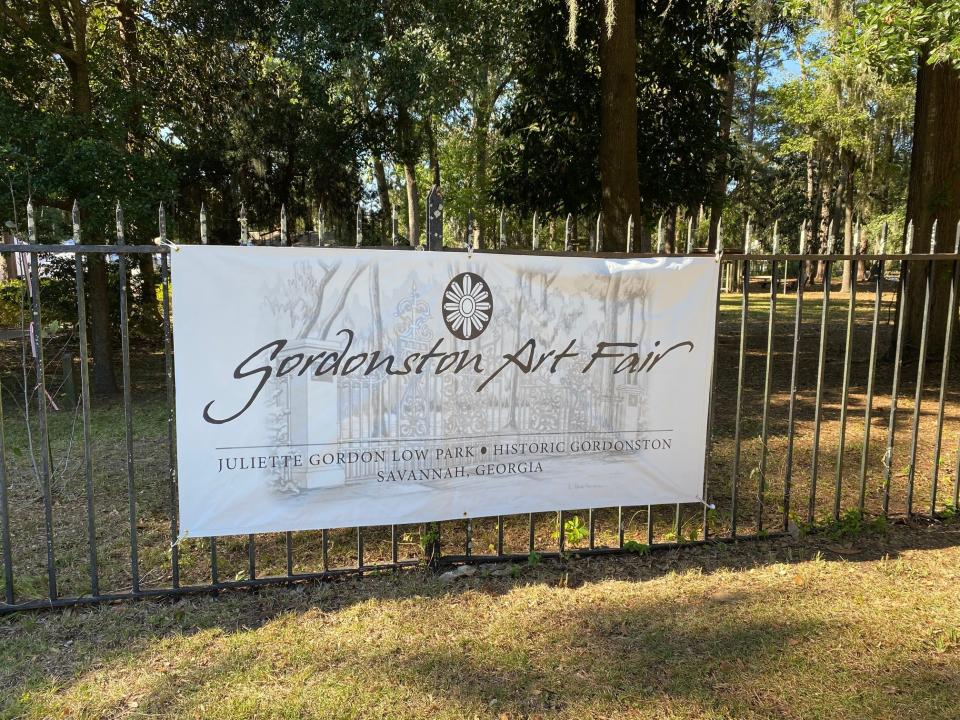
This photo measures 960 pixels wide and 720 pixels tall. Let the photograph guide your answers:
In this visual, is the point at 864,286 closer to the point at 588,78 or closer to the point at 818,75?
the point at 818,75

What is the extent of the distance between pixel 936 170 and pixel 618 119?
4.96 meters

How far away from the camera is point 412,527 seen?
5090 mm

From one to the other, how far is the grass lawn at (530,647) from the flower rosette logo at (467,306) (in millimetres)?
1505

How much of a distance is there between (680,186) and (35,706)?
11883 mm

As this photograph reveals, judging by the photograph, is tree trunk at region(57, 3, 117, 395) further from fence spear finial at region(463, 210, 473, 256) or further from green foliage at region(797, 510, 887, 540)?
green foliage at region(797, 510, 887, 540)

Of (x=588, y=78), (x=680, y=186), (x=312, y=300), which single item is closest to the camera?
(x=312, y=300)

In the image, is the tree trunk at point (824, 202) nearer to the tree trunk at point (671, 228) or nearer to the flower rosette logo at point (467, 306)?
the tree trunk at point (671, 228)

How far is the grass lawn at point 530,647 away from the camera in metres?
2.91

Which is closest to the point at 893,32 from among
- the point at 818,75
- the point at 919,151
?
the point at 919,151

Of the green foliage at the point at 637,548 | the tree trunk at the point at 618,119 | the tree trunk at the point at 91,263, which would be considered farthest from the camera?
the tree trunk at the point at 91,263

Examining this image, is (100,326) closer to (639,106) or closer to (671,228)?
(639,106)

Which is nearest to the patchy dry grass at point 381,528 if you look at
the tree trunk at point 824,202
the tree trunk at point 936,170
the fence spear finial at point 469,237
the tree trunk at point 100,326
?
the tree trunk at point 100,326

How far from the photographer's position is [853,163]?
29031mm

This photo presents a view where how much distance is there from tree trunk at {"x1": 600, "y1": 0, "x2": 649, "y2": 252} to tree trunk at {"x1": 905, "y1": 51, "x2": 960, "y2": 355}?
426 centimetres
